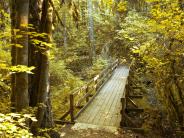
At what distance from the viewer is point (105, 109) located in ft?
32.4

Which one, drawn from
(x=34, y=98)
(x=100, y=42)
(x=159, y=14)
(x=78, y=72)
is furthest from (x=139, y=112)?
(x=100, y=42)

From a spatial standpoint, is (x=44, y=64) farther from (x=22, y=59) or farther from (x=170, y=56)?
(x=170, y=56)

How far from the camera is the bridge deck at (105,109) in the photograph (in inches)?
337

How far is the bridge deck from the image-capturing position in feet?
28.1

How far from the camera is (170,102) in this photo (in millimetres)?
8156

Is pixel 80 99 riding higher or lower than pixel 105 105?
higher

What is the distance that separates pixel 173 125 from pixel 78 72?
15.9 metres

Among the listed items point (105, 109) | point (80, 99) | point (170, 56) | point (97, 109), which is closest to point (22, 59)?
point (170, 56)

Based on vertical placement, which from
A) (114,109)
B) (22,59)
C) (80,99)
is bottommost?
(114,109)

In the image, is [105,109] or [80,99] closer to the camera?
[80,99]

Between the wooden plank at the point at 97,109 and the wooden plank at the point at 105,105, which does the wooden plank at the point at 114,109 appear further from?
the wooden plank at the point at 97,109

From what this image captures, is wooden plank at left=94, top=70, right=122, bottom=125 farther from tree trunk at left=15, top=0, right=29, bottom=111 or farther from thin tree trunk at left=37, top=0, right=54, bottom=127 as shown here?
tree trunk at left=15, top=0, right=29, bottom=111

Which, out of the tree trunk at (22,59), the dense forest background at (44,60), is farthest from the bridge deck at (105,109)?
the tree trunk at (22,59)

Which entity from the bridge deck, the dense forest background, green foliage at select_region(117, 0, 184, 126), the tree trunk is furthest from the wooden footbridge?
the tree trunk
